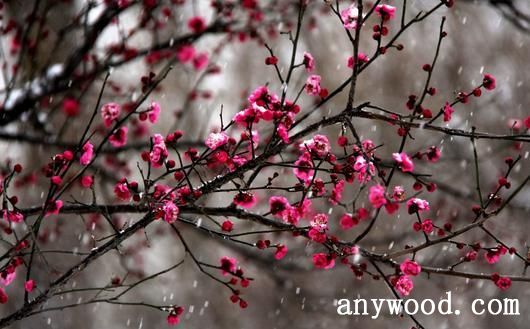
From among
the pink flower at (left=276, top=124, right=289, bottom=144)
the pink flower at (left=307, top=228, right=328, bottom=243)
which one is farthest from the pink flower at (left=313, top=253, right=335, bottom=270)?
the pink flower at (left=276, top=124, right=289, bottom=144)

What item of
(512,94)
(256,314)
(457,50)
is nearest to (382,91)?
(457,50)

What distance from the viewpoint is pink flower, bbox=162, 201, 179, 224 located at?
1.97 metres

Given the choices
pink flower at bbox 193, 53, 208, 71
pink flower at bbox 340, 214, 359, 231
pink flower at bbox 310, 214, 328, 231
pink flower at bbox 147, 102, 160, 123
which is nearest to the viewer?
pink flower at bbox 340, 214, 359, 231

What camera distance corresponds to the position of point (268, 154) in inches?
77.5

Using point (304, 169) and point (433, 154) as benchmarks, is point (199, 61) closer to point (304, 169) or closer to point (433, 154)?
point (304, 169)

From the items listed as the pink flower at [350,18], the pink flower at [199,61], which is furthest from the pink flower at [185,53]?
the pink flower at [350,18]

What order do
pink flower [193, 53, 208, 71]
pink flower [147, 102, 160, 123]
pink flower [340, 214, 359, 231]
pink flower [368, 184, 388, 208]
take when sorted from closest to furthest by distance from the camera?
pink flower [368, 184, 388, 208]
pink flower [340, 214, 359, 231]
pink flower [147, 102, 160, 123]
pink flower [193, 53, 208, 71]

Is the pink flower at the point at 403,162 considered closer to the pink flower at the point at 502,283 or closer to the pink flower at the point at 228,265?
the pink flower at the point at 502,283

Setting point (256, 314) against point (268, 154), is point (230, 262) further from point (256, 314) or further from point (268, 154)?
point (256, 314)

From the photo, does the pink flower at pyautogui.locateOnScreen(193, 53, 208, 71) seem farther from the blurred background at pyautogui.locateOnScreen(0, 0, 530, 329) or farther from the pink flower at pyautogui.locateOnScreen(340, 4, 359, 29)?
the blurred background at pyautogui.locateOnScreen(0, 0, 530, 329)

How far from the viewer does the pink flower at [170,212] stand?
6.48 feet

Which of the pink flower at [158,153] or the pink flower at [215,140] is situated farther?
the pink flower at [158,153]

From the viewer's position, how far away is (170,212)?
6.51 feet

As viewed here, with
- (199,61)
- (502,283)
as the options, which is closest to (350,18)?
(502,283)
